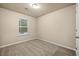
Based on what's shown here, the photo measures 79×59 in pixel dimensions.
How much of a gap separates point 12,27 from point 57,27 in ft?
3.27

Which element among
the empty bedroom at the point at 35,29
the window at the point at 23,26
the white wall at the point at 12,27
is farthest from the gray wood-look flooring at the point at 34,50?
the window at the point at 23,26

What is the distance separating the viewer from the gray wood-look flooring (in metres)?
1.88

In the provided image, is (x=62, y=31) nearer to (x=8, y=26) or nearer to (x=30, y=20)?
(x=30, y=20)

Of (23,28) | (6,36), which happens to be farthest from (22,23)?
(6,36)

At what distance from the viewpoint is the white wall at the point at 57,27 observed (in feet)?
6.20

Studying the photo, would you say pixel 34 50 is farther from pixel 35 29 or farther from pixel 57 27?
pixel 57 27

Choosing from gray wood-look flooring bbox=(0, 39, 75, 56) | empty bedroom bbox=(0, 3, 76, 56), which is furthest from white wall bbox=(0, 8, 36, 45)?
gray wood-look flooring bbox=(0, 39, 75, 56)

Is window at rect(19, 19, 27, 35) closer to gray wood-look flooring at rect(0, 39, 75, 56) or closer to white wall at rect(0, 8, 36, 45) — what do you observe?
white wall at rect(0, 8, 36, 45)

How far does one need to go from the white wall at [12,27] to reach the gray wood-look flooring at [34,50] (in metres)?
0.17

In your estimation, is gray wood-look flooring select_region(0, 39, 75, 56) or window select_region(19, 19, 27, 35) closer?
window select_region(19, 19, 27, 35)

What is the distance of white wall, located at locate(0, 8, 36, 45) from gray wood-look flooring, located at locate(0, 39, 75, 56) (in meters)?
0.17

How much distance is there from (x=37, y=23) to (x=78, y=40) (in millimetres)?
889

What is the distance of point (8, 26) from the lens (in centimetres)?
200

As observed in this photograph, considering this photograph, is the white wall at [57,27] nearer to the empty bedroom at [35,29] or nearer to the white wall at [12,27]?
the empty bedroom at [35,29]
